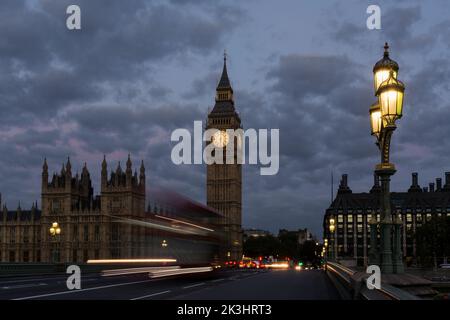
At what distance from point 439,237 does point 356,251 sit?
95.3 meters

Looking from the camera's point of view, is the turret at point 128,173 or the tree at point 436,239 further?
the turret at point 128,173

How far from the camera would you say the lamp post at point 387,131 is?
422 inches

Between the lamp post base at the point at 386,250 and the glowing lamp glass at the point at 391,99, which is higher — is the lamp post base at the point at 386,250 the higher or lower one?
the lower one

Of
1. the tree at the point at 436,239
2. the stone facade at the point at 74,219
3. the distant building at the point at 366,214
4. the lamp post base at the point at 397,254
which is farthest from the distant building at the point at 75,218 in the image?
the lamp post base at the point at 397,254

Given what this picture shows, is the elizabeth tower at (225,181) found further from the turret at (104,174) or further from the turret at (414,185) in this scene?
the turret at (414,185)

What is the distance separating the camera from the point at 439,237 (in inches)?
3034

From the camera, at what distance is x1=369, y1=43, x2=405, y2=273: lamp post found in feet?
35.2

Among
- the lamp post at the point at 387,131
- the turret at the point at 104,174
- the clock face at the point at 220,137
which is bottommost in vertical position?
the lamp post at the point at 387,131

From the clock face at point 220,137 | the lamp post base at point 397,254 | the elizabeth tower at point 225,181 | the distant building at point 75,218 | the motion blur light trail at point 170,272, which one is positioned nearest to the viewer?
the lamp post base at point 397,254

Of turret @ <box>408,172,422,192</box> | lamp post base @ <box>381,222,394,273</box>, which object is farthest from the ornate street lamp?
turret @ <box>408,172,422,192</box>

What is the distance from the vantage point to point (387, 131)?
11.0 metres

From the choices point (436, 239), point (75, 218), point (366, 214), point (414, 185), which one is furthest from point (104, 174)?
point (414, 185)

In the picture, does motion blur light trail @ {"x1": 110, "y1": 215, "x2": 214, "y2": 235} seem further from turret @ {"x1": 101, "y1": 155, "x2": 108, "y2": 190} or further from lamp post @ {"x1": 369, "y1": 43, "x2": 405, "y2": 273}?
turret @ {"x1": 101, "y1": 155, "x2": 108, "y2": 190}
